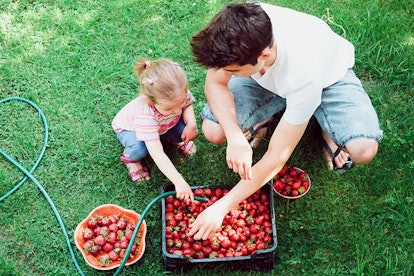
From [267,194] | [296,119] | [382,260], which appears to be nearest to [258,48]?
[296,119]

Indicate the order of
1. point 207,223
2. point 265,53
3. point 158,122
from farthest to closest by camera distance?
point 158,122 < point 207,223 < point 265,53

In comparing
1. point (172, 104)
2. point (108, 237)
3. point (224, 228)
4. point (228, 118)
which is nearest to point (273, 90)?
point (228, 118)

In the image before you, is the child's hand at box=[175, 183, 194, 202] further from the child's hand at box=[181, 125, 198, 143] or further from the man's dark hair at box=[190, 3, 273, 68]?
the man's dark hair at box=[190, 3, 273, 68]

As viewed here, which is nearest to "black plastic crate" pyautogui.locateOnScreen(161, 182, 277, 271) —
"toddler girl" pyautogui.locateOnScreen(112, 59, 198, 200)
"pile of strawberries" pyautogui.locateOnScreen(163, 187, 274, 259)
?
"pile of strawberries" pyautogui.locateOnScreen(163, 187, 274, 259)

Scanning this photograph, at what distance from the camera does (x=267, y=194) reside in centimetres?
286

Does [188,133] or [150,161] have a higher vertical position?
[188,133]

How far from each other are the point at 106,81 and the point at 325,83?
1535mm

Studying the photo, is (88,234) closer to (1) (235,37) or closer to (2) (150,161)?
(2) (150,161)

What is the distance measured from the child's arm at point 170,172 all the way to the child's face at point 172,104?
0.60 ft

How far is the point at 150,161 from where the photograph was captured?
319cm

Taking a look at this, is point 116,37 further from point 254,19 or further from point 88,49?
point 254,19

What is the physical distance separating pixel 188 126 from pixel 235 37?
35.6 inches

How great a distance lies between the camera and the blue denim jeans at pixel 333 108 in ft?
8.92

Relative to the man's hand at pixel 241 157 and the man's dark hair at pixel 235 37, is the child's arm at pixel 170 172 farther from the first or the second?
the man's dark hair at pixel 235 37
